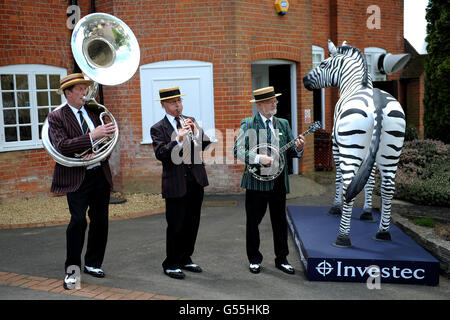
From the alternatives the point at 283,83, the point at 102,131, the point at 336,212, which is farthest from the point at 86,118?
the point at 283,83

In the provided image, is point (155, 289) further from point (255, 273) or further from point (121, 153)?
point (121, 153)

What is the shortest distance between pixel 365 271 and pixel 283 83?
23.7ft

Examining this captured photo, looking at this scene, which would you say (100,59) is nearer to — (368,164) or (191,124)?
(191,124)

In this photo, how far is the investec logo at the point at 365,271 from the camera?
4.82 metres

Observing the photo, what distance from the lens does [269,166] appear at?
4.98 meters

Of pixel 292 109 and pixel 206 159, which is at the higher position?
pixel 292 109

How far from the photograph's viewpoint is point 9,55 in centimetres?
912

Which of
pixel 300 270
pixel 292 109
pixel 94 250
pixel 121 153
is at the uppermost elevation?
pixel 292 109

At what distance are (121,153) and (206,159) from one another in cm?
191

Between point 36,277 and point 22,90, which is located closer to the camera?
point 36,277

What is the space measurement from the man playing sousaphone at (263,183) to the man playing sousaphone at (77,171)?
148 cm

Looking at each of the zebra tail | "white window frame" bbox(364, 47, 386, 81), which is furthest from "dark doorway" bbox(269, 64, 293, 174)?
the zebra tail
